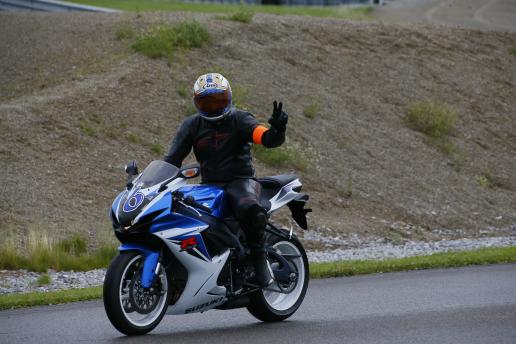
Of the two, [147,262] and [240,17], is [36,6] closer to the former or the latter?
[240,17]

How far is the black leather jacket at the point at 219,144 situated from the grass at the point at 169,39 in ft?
54.2

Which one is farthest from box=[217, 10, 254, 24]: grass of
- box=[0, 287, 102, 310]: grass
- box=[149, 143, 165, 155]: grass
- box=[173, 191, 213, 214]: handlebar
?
box=[173, 191, 213, 214]: handlebar

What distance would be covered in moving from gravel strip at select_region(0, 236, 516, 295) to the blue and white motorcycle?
4.99 meters

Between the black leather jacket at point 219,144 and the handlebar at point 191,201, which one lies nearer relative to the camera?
the handlebar at point 191,201

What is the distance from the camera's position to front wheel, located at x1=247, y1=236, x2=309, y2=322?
10312mm

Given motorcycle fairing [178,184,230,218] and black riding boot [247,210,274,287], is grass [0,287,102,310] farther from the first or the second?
motorcycle fairing [178,184,230,218]

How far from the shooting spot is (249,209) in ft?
32.1

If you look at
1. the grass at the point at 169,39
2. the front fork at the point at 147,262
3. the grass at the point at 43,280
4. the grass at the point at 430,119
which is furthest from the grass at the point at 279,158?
the front fork at the point at 147,262

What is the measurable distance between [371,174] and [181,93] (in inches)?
180

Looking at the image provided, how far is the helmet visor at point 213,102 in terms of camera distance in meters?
A: 9.93

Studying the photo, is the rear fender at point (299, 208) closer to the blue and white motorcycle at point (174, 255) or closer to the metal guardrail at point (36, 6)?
the blue and white motorcycle at point (174, 255)

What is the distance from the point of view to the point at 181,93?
81.7 ft

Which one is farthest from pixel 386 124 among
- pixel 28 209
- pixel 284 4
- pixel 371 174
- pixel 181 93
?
pixel 284 4

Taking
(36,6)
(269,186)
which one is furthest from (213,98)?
(36,6)
